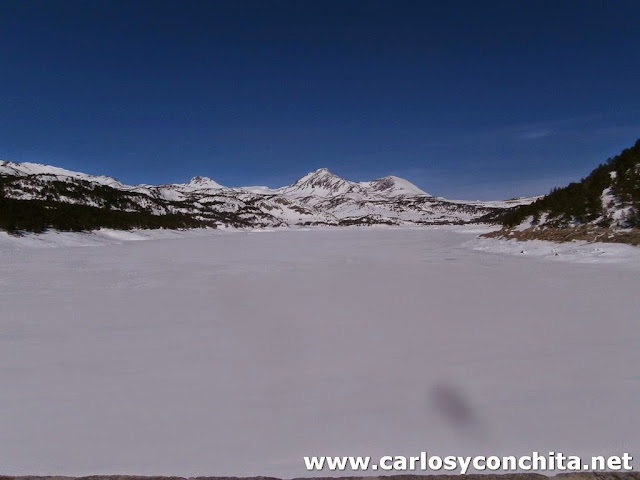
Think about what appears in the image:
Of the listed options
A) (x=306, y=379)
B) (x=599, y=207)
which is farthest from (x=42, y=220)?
(x=599, y=207)

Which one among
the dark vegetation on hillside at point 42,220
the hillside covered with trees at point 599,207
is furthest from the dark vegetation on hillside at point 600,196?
the dark vegetation on hillside at point 42,220

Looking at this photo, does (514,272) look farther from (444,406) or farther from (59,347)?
(59,347)

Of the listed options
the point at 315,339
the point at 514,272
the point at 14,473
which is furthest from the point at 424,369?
the point at 514,272

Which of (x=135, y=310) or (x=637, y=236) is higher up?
(x=637, y=236)

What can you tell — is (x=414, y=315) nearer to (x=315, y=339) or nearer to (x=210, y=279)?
(x=315, y=339)

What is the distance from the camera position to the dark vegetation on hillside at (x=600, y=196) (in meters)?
21.6

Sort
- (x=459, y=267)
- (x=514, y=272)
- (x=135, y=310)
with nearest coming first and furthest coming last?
(x=135, y=310) < (x=514, y=272) < (x=459, y=267)

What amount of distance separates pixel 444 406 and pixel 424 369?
94 centimetres

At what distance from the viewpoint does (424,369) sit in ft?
17.0

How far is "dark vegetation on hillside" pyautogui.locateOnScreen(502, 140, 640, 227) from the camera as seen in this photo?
2156 cm

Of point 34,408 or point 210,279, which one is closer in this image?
point 34,408

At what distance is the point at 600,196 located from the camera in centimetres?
2433

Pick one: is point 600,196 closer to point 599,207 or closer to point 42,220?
point 599,207

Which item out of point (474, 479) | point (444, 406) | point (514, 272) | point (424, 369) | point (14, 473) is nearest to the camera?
point (474, 479)
